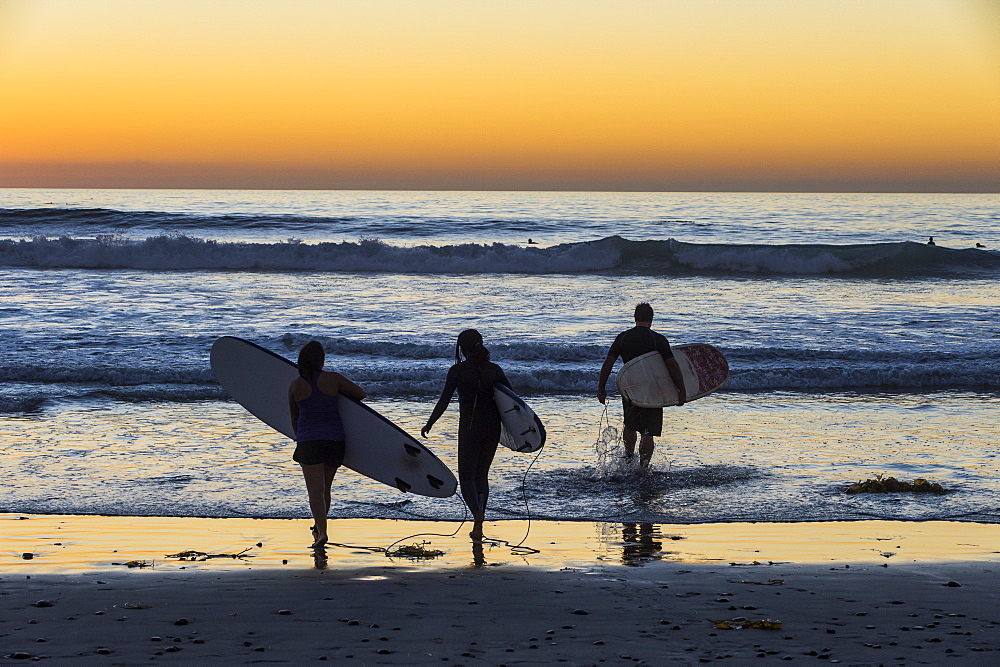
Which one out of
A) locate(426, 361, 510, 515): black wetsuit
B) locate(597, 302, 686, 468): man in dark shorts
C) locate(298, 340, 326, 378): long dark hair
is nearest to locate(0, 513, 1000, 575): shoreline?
locate(426, 361, 510, 515): black wetsuit

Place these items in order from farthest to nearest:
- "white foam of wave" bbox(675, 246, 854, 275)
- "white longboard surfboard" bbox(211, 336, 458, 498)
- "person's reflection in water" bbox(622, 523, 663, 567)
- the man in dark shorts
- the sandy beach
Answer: "white foam of wave" bbox(675, 246, 854, 275)
the man in dark shorts
"white longboard surfboard" bbox(211, 336, 458, 498)
"person's reflection in water" bbox(622, 523, 663, 567)
the sandy beach

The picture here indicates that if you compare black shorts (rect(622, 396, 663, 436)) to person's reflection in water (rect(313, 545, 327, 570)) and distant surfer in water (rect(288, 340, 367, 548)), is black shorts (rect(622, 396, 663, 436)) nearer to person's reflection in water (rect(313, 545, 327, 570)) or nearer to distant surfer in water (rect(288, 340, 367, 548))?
distant surfer in water (rect(288, 340, 367, 548))

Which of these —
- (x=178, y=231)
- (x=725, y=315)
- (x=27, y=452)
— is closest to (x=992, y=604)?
(x=27, y=452)

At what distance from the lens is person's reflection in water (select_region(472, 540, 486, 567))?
19.4ft

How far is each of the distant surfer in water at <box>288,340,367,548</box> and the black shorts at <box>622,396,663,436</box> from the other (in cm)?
297

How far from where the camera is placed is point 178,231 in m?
40.4

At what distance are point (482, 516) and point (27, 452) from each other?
508 centimetres

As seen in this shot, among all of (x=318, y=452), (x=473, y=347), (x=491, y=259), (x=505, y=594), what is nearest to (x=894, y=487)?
(x=473, y=347)

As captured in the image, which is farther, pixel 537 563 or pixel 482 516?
pixel 482 516

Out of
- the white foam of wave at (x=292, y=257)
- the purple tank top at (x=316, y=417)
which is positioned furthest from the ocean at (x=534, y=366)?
the purple tank top at (x=316, y=417)

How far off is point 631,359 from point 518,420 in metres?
2.26

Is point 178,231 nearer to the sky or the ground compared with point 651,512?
nearer to the sky

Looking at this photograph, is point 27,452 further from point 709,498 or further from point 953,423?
point 953,423

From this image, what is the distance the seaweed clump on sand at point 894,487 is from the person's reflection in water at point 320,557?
4.43 meters
